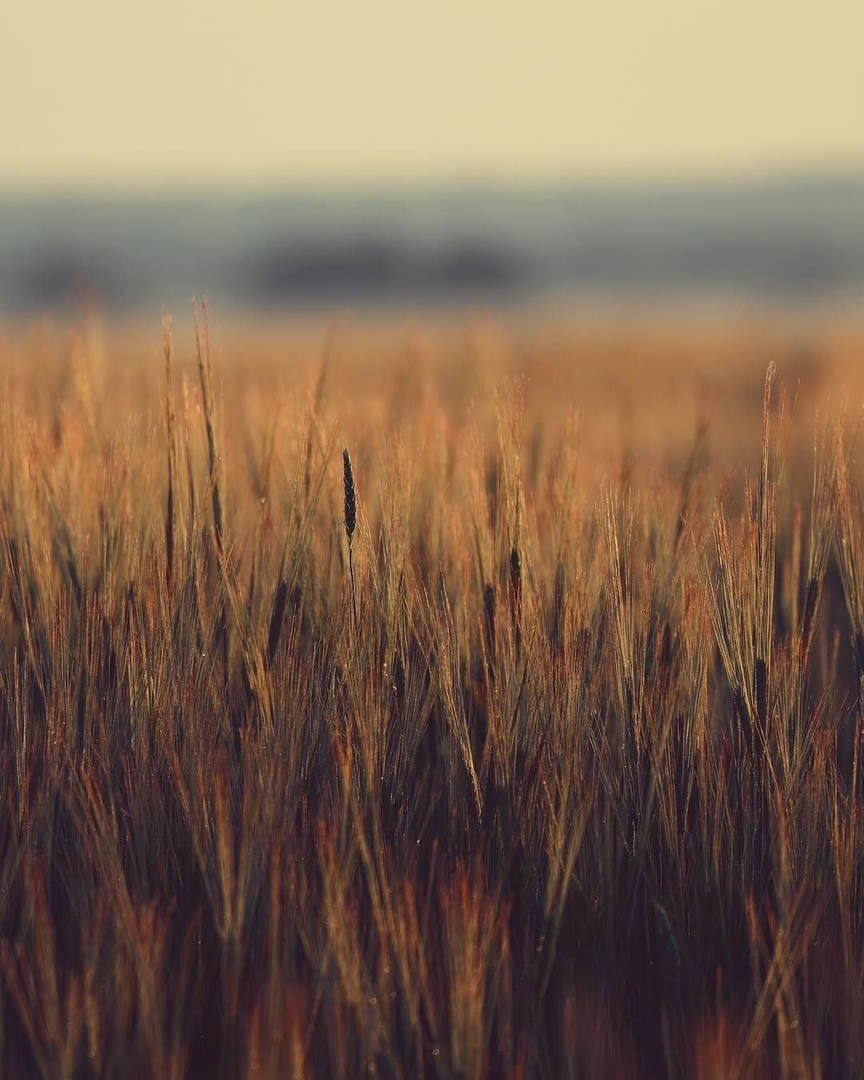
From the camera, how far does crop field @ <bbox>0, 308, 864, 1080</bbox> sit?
6.01 feet

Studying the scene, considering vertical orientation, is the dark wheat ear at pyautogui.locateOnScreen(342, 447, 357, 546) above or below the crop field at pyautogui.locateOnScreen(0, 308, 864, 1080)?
above

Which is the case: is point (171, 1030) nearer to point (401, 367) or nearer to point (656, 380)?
point (401, 367)

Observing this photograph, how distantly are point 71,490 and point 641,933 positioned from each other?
1.51 metres

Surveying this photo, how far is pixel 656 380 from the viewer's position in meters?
13.3

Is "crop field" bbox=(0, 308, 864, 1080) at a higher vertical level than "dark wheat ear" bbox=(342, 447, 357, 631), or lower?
lower

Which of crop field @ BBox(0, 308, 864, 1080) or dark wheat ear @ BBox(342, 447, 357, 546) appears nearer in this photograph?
crop field @ BBox(0, 308, 864, 1080)

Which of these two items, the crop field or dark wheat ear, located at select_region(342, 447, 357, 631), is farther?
dark wheat ear, located at select_region(342, 447, 357, 631)

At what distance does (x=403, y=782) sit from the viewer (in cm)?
223

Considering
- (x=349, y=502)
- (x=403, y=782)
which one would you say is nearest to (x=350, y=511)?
(x=349, y=502)

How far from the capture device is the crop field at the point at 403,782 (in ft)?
6.01

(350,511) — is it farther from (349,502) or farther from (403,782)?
(403,782)

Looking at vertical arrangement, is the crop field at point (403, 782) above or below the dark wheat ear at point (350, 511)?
below

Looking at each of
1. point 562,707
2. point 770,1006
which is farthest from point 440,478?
point 770,1006

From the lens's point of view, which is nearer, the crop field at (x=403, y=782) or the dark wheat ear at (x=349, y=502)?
the crop field at (x=403, y=782)
